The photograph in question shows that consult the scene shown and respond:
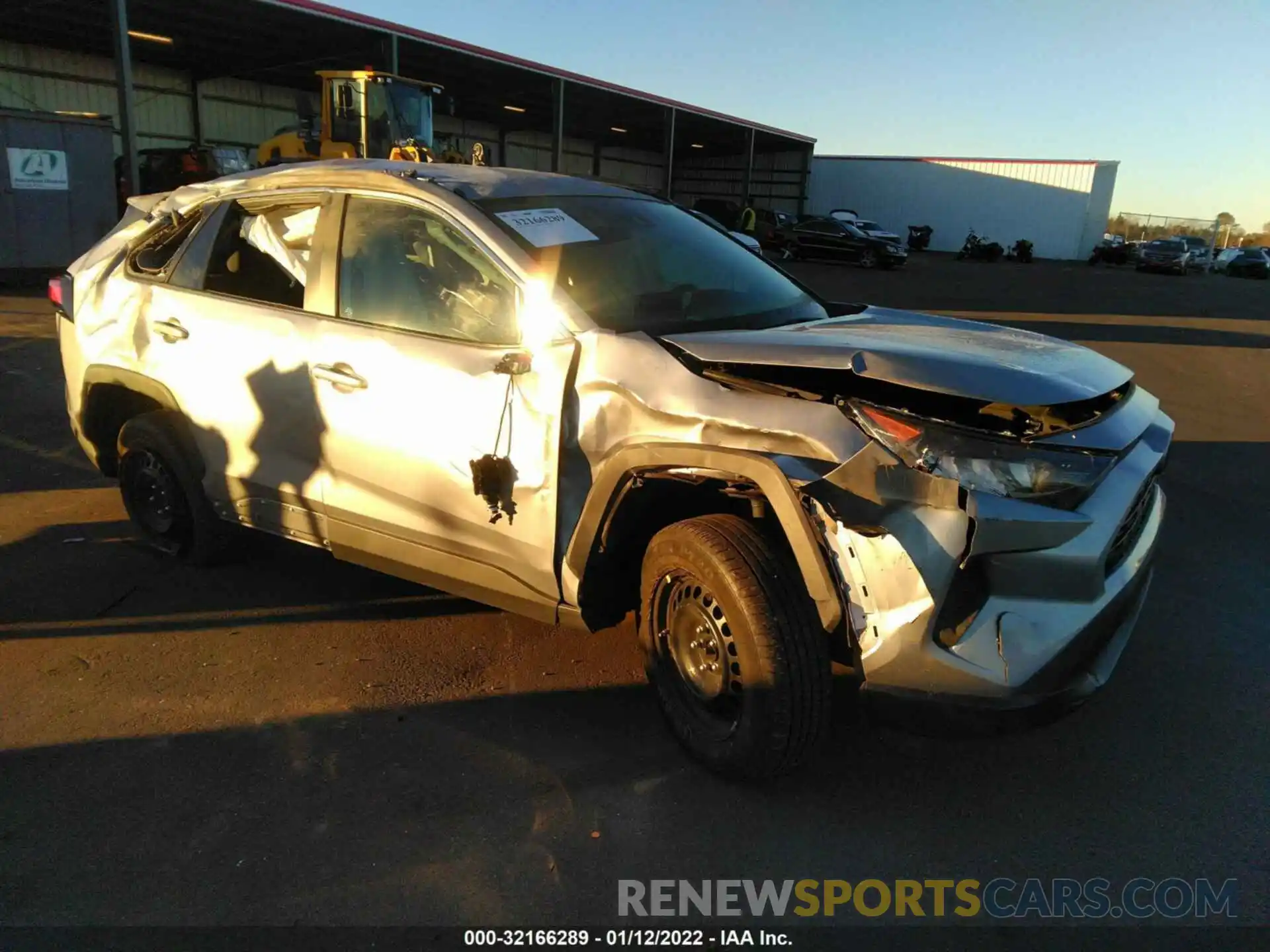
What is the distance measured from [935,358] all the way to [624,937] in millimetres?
1813

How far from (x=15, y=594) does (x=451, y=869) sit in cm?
296

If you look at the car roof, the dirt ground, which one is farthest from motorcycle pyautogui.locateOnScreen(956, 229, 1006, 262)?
the car roof

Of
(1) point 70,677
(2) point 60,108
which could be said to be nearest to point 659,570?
(1) point 70,677

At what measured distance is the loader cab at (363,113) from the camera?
693 inches

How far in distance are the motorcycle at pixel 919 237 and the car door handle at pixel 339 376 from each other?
46787 mm

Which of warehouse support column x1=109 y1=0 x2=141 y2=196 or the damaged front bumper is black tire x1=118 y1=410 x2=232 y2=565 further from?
warehouse support column x1=109 y1=0 x2=141 y2=196

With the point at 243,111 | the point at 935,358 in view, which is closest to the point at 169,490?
the point at 935,358

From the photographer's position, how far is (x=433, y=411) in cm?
320

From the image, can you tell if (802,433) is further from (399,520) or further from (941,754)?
(399,520)

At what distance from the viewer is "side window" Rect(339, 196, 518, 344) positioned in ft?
10.6

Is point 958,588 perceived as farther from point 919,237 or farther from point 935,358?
point 919,237

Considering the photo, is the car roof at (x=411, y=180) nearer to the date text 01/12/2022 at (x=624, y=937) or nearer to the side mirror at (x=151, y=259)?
the side mirror at (x=151, y=259)

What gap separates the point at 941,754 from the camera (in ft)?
10.2

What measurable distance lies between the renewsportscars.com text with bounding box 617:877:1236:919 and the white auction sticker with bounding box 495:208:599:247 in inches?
85.8
